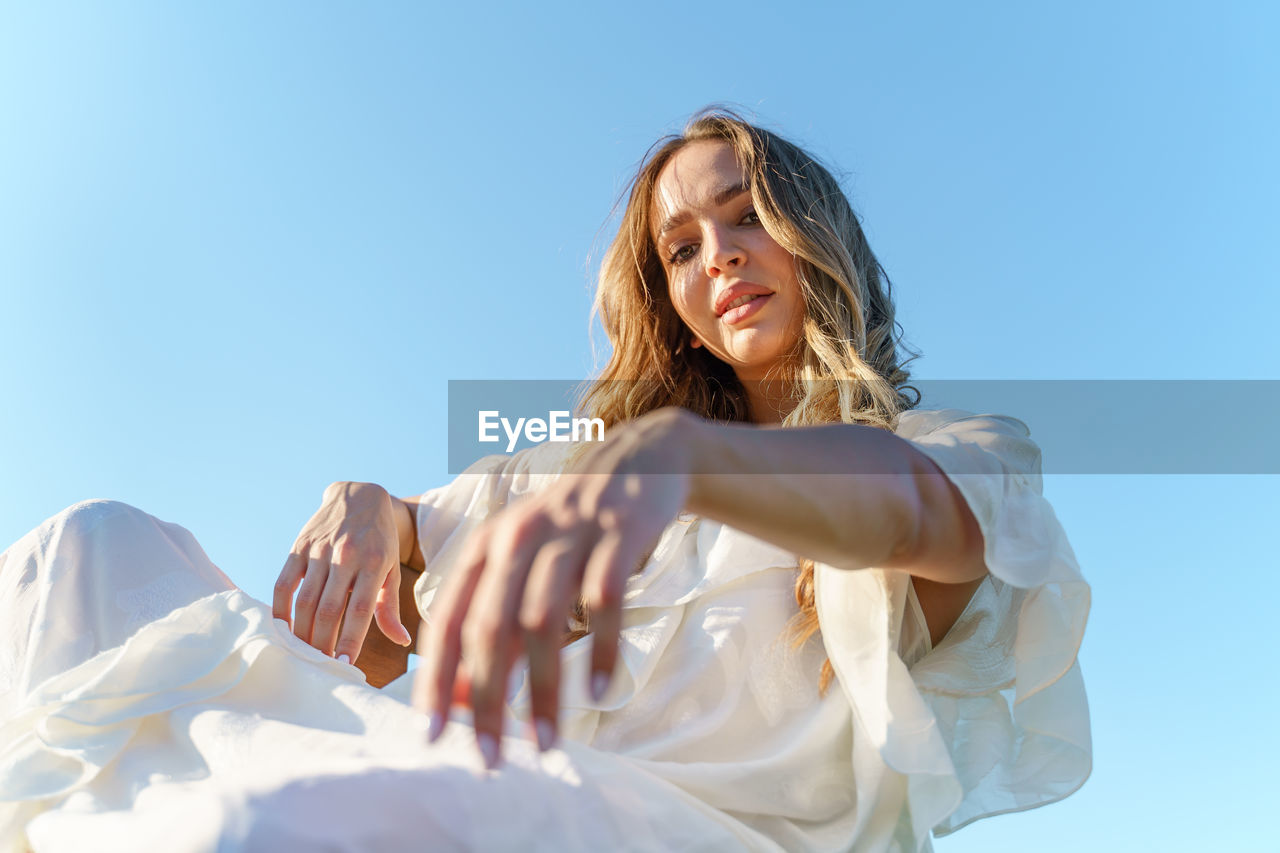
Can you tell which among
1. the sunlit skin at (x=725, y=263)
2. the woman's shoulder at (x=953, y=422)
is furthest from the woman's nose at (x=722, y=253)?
the woman's shoulder at (x=953, y=422)

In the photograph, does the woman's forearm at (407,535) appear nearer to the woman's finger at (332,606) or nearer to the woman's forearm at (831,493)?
the woman's finger at (332,606)

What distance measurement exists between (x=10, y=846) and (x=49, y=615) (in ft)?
1.04

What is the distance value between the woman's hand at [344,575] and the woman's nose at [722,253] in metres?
0.79

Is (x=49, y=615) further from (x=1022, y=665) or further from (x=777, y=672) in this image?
(x=1022, y=665)

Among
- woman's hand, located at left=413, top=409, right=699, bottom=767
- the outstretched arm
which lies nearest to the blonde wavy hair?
the outstretched arm

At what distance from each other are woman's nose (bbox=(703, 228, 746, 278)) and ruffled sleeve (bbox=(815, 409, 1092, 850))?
70 centimetres

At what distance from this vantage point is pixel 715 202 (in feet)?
7.10

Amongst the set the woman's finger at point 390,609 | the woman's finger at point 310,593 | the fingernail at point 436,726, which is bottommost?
the woman's finger at point 390,609

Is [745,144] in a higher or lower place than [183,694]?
higher

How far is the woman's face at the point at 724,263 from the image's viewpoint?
2055mm

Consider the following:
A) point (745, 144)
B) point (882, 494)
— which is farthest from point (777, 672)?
point (745, 144)

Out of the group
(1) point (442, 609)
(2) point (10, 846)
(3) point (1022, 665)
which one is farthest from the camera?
(3) point (1022, 665)

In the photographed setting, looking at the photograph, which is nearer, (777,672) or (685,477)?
(685,477)

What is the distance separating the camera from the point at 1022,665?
1.33m
